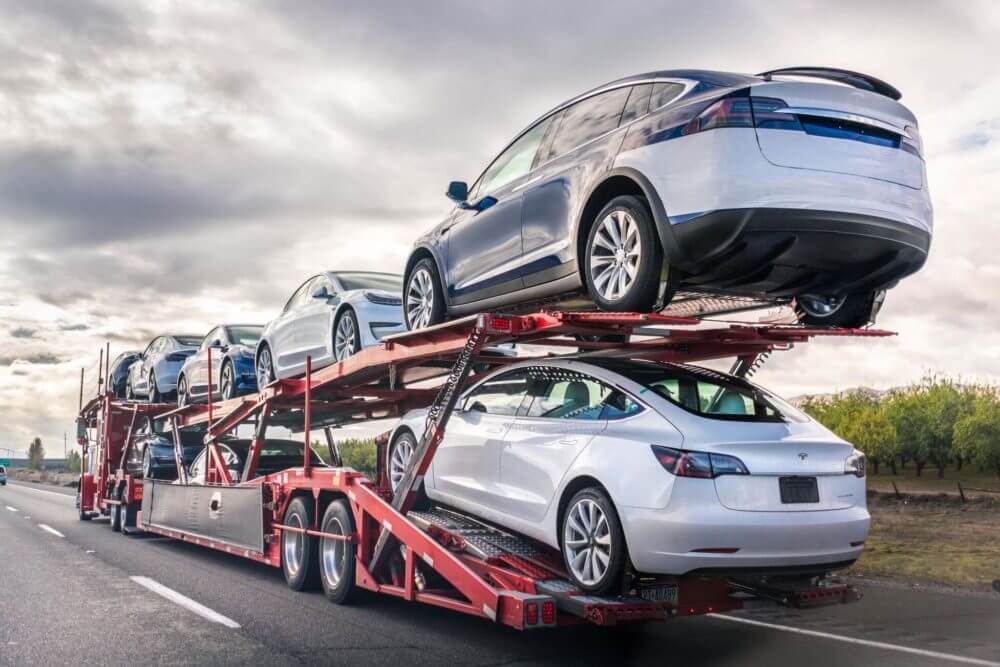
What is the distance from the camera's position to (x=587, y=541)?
18.4 feet

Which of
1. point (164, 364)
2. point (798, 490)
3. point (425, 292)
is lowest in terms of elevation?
point (798, 490)

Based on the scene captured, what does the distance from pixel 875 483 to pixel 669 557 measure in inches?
1858

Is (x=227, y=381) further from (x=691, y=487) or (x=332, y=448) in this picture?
(x=691, y=487)

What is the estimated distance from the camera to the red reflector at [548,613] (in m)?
5.57

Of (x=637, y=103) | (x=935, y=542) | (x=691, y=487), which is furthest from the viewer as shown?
(x=935, y=542)

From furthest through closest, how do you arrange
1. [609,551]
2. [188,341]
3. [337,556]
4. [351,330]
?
[188,341] < [351,330] < [337,556] < [609,551]

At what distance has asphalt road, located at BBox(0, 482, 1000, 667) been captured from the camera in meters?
6.29

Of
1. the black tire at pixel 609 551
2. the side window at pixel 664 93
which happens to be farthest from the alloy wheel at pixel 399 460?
the side window at pixel 664 93

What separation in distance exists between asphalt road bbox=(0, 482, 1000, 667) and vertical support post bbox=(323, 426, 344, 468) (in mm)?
2778

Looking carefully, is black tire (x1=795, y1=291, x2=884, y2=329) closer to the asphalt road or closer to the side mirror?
the asphalt road

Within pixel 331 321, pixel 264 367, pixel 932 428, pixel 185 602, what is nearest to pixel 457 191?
pixel 331 321

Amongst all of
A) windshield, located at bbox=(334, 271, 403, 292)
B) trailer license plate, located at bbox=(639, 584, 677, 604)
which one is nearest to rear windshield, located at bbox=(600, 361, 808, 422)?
trailer license plate, located at bbox=(639, 584, 677, 604)

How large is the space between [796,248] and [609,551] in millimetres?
2091

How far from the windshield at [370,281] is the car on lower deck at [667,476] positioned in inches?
166
